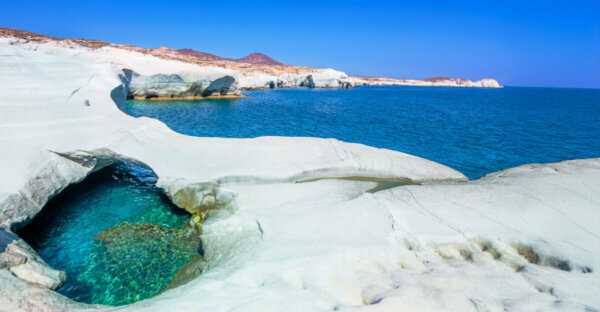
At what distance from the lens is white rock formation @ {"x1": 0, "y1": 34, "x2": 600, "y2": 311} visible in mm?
5059

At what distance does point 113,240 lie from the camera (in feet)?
28.0

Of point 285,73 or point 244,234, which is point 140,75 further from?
point 285,73

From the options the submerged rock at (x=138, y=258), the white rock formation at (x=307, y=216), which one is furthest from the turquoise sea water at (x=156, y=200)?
the white rock formation at (x=307, y=216)

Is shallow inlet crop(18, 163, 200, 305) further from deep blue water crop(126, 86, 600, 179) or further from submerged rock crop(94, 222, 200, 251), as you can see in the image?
deep blue water crop(126, 86, 600, 179)

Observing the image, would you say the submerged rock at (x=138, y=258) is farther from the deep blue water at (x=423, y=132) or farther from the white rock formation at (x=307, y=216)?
the deep blue water at (x=423, y=132)

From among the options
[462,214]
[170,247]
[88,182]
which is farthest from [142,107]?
[462,214]

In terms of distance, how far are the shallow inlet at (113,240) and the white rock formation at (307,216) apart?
82cm

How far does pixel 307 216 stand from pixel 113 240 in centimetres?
558

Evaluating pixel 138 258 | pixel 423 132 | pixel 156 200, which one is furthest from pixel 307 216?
pixel 423 132

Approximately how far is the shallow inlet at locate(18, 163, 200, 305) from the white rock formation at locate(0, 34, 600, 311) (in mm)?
818

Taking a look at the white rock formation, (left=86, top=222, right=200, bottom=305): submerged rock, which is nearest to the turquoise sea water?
(left=86, top=222, right=200, bottom=305): submerged rock

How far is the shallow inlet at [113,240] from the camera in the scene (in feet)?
22.8

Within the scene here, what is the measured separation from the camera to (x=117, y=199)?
36.0 ft

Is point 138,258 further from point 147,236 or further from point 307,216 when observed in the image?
point 307,216
